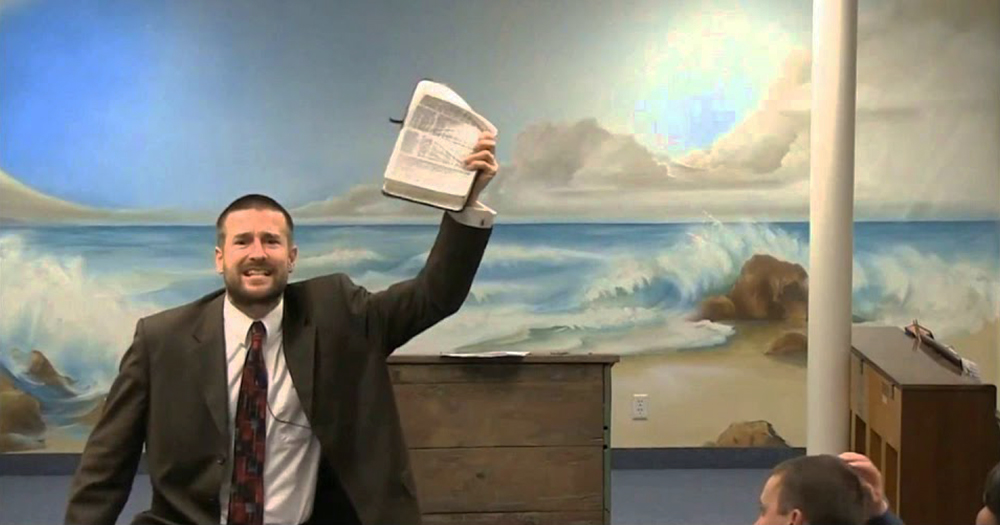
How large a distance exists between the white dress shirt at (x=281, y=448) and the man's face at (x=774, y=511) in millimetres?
1053

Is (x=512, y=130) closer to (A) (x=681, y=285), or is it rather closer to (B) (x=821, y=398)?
(A) (x=681, y=285)

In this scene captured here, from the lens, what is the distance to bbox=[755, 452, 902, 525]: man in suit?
1.97 meters

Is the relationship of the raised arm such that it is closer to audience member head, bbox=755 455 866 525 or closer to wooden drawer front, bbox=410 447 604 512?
audience member head, bbox=755 455 866 525

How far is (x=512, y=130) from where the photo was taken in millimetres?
5848

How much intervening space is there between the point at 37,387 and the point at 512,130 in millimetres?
2640

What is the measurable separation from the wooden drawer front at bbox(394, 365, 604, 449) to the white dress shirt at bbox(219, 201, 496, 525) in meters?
1.48

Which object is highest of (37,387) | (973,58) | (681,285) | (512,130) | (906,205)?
(973,58)

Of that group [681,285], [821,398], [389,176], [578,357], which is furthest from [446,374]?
[681,285]

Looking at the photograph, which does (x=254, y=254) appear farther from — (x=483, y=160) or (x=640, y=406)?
(x=640, y=406)

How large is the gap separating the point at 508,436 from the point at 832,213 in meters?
1.35

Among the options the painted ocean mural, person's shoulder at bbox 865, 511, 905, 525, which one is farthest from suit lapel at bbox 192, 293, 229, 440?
the painted ocean mural

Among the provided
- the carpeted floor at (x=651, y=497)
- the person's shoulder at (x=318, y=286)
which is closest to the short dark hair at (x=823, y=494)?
the person's shoulder at (x=318, y=286)

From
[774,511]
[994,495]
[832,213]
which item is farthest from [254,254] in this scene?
[832,213]

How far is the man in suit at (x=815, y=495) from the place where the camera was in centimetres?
197
